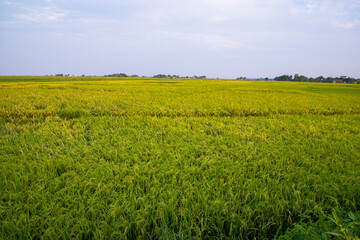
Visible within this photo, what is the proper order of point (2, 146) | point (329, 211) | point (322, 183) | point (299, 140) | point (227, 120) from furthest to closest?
point (227, 120) < point (299, 140) < point (2, 146) < point (322, 183) < point (329, 211)

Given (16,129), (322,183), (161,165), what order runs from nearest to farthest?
(322,183) → (161,165) → (16,129)

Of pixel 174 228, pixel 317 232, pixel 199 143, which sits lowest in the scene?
pixel 174 228

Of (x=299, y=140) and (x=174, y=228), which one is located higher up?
(x=299, y=140)

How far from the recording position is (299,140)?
11.6 ft

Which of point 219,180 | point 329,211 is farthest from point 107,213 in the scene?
point 329,211

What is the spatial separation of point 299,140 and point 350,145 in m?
0.89

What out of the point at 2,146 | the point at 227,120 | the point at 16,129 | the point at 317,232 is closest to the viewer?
the point at 317,232

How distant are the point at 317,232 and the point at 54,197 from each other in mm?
2606

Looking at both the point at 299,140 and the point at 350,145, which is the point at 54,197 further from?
the point at 350,145

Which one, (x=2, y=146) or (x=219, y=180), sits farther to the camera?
(x=2, y=146)

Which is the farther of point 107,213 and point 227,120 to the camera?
point 227,120

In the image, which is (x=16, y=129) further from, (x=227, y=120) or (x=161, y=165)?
(x=227, y=120)

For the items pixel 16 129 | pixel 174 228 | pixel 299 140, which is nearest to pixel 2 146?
pixel 16 129

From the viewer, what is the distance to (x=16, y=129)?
4328 mm
